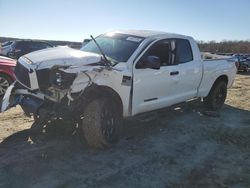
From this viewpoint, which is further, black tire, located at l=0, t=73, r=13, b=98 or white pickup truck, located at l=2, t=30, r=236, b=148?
black tire, located at l=0, t=73, r=13, b=98

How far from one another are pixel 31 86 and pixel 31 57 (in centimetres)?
63

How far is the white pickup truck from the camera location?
5402 mm

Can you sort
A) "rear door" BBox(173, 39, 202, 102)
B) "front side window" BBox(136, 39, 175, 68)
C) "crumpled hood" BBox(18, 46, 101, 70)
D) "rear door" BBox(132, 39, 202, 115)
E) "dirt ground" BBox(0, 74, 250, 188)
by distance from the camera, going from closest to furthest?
"dirt ground" BBox(0, 74, 250, 188), "crumpled hood" BBox(18, 46, 101, 70), "rear door" BBox(132, 39, 202, 115), "front side window" BBox(136, 39, 175, 68), "rear door" BBox(173, 39, 202, 102)

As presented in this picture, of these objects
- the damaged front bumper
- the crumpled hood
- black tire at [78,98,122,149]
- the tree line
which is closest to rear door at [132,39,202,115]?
black tire at [78,98,122,149]

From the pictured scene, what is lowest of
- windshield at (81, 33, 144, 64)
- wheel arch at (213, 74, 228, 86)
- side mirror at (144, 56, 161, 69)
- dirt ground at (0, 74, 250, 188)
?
dirt ground at (0, 74, 250, 188)

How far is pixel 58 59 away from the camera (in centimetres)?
544

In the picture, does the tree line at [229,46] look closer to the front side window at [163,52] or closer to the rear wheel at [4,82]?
the rear wheel at [4,82]

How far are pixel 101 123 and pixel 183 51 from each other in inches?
111

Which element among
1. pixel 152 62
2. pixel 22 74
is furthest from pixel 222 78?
pixel 22 74

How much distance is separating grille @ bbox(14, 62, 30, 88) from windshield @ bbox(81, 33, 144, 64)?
1418 millimetres

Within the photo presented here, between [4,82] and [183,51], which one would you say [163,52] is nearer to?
[183,51]

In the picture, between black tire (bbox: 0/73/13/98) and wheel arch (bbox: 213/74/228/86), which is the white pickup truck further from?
black tire (bbox: 0/73/13/98)

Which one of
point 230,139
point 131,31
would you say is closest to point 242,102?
point 230,139

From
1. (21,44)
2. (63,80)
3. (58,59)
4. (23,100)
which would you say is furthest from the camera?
(21,44)
